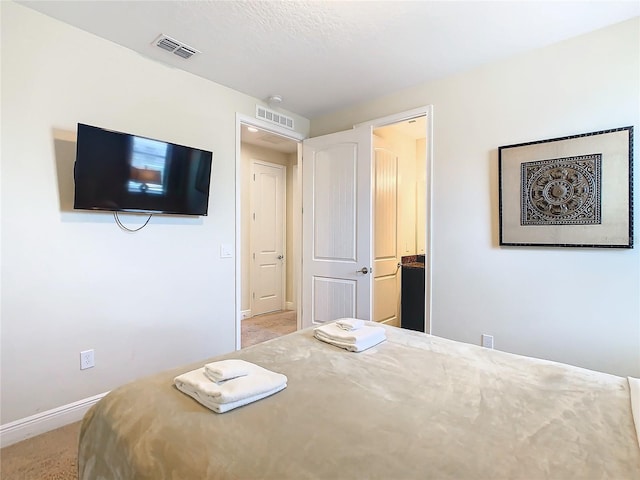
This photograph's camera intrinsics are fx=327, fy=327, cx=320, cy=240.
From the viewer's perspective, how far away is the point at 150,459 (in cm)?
90

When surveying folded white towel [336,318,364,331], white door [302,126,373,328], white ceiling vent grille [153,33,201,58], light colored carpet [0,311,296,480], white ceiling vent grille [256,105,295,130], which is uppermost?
white ceiling vent grille [153,33,201,58]

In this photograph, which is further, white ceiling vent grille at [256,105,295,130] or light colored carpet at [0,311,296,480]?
white ceiling vent grille at [256,105,295,130]

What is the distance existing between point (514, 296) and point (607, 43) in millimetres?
1830

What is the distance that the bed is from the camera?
84 cm

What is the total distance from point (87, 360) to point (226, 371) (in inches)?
65.6

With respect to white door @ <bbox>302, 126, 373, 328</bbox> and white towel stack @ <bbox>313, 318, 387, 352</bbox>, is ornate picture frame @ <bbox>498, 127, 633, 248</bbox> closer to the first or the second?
white door @ <bbox>302, 126, 373, 328</bbox>

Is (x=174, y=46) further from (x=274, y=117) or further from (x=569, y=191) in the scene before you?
(x=569, y=191)

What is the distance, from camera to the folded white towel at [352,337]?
1695mm

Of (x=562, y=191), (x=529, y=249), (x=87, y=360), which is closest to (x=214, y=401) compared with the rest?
(x=87, y=360)

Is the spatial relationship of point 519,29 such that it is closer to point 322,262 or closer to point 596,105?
point 596,105

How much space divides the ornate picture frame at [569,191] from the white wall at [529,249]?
0.07m

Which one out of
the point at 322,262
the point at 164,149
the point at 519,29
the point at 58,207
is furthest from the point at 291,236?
the point at 519,29

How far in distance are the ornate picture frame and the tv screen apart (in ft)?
8.04

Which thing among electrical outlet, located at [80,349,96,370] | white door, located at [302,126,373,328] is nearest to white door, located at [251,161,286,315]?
white door, located at [302,126,373,328]
